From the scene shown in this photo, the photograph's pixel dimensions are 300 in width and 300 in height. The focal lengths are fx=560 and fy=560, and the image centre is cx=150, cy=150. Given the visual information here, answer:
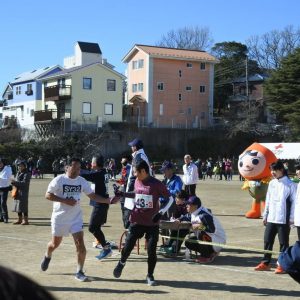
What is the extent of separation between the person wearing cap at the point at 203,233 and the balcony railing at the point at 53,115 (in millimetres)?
50546

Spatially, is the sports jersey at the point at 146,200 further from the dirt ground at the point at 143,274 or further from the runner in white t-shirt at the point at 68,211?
the dirt ground at the point at 143,274

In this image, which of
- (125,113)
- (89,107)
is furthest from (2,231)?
(125,113)

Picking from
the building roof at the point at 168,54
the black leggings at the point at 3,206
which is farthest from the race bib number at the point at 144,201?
the building roof at the point at 168,54

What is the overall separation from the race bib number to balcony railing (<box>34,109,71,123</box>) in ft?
172

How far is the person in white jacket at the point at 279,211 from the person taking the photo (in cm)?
905

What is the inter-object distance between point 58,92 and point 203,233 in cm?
5328

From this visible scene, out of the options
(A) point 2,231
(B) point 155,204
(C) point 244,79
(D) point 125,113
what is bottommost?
(A) point 2,231

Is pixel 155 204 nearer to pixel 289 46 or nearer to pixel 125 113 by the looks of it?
pixel 125 113

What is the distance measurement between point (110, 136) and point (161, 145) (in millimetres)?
5905

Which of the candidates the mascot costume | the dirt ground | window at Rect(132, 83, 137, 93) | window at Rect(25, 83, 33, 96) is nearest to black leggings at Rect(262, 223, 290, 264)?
the dirt ground

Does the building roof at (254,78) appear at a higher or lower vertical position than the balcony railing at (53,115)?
higher

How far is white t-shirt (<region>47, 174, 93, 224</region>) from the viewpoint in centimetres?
825

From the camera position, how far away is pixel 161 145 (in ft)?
196

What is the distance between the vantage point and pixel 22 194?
15.3 meters
